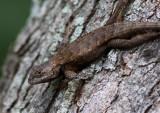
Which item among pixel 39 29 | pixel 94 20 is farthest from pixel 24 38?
pixel 94 20

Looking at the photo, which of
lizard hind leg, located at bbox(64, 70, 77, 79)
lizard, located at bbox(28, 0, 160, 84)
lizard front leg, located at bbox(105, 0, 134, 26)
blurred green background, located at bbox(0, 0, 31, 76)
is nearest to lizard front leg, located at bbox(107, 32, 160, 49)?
lizard, located at bbox(28, 0, 160, 84)

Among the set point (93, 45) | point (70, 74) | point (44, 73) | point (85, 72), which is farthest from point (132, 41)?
point (44, 73)

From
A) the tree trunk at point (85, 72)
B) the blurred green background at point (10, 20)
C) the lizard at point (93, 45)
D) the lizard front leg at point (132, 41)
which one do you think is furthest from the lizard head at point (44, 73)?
the blurred green background at point (10, 20)

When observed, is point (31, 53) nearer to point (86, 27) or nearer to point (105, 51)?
point (86, 27)

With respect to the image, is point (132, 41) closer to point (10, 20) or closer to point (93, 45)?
point (93, 45)

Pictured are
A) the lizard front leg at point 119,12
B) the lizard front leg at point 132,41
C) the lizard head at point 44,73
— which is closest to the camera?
the lizard front leg at point 132,41

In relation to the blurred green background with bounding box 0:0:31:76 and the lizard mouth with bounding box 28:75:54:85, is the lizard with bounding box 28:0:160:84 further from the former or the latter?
the blurred green background with bounding box 0:0:31:76

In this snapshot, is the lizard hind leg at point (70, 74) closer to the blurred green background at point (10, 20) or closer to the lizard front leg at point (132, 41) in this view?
the lizard front leg at point (132, 41)
